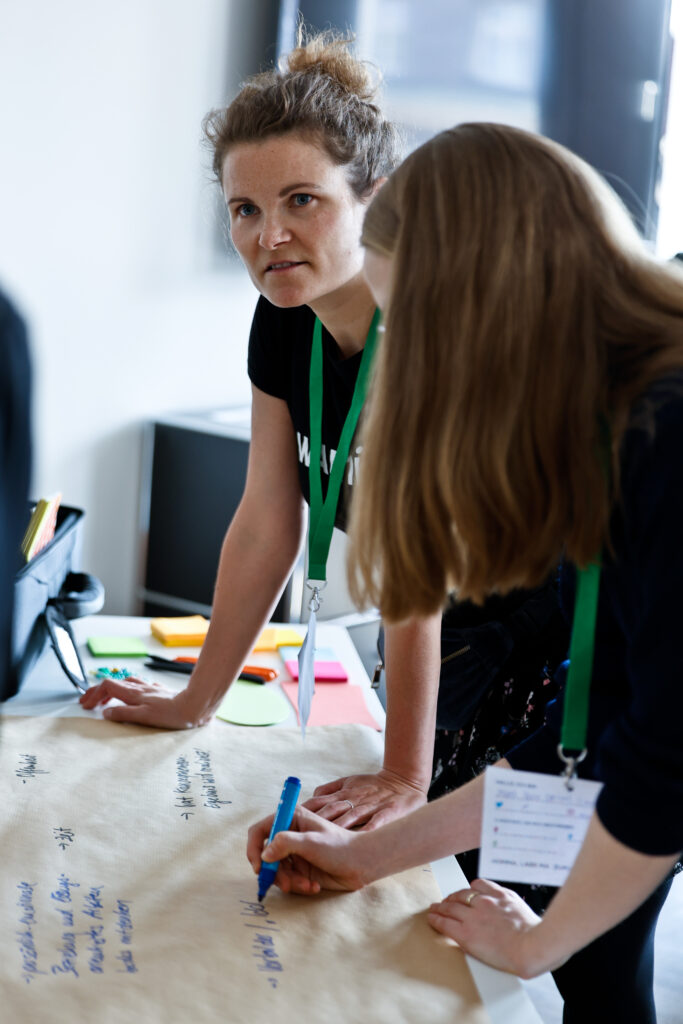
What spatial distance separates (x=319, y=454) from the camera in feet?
3.98

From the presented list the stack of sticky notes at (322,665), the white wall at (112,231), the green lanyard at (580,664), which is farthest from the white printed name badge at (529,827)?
the white wall at (112,231)

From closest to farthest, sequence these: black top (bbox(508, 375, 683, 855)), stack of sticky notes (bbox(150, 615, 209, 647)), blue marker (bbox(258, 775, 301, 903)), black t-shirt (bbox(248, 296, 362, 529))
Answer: black top (bbox(508, 375, 683, 855)), blue marker (bbox(258, 775, 301, 903)), black t-shirt (bbox(248, 296, 362, 529)), stack of sticky notes (bbox(150, 615, 209, 647))

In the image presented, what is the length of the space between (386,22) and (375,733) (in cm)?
255

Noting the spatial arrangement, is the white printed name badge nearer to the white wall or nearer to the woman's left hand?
the woman's left hand

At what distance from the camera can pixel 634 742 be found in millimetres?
656

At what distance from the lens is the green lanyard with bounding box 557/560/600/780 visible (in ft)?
2.40

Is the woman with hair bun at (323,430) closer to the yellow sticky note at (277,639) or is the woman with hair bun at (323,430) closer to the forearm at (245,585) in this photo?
the forearm at (245,585)

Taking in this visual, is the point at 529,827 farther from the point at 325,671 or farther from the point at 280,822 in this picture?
the point at 325,671

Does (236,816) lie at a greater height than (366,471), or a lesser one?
lesser

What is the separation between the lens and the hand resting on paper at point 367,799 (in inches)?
39.0

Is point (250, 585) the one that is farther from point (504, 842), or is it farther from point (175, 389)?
point (175, 389)

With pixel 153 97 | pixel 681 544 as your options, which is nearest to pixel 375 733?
pixel 681 544

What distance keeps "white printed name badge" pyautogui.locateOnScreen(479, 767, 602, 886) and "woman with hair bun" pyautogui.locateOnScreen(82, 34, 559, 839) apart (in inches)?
9.7

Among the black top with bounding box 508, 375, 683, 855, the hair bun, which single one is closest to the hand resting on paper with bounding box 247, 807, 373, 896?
the black top with bounding box 508, 375, 683, 855
